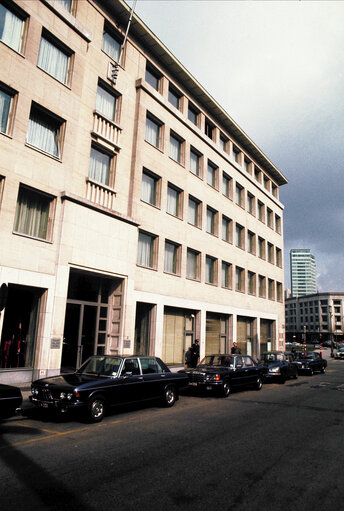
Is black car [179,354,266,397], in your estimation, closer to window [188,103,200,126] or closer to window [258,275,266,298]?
window [188,103,200,126]

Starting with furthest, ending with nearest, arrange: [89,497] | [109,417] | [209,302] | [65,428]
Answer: [209,302], [109,417], [65,428], [89,497]

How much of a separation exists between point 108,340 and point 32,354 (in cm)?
421

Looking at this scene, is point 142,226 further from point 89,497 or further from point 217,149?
point 89,497

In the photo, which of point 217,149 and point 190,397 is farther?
point 217,149

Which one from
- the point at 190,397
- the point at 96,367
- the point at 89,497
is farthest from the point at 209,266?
the point at 89,497

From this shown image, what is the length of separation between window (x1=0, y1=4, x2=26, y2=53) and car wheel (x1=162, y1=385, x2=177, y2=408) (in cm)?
1426

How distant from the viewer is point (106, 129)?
18812mm

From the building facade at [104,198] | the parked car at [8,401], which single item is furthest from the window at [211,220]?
the parked car at [8,401]

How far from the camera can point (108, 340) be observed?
1791 cm

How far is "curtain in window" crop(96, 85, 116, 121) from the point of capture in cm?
1883

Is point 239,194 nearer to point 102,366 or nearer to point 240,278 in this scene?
point 240,278

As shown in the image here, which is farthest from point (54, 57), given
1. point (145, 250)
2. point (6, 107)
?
point (145, 250)

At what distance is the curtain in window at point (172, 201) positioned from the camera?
2300 centimetres

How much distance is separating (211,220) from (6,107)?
16.2m
